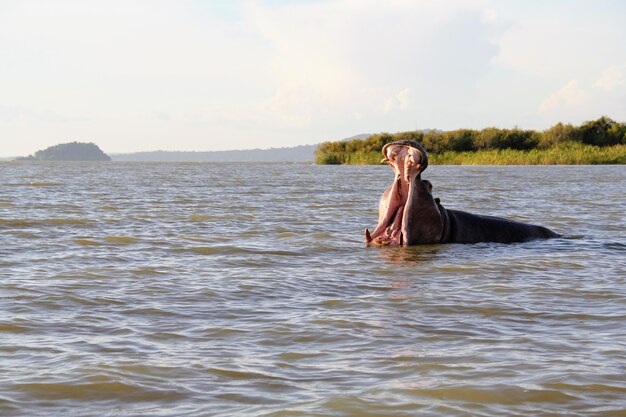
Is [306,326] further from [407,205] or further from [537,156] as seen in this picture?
[537,156]

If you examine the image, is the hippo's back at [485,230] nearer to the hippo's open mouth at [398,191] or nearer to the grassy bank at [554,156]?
the hippo's open mouth at [398,191]

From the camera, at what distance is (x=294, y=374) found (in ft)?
15.2

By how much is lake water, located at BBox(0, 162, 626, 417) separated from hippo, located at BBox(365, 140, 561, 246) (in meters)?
0.26

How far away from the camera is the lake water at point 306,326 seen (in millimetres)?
4250

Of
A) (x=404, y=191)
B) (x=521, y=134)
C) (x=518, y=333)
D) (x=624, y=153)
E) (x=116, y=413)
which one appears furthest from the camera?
(x=521, y=134)

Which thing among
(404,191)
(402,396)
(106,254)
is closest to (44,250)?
(106,254)

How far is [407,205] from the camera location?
947cm

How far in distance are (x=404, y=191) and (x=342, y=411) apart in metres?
5.70

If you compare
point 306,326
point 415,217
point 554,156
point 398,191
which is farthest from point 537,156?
point 306,326

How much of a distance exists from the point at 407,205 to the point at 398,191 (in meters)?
0.21

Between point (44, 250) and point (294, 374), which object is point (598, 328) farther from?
point (44, 250)

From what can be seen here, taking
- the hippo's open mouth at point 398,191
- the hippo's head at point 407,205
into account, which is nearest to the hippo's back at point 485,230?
the hippo's head at point 407,205

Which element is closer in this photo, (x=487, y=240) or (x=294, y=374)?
(x=294, y=374)

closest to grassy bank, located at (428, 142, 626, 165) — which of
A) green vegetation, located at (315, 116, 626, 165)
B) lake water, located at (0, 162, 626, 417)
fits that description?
green vegetation, located at (315, 116, 626, 165)
